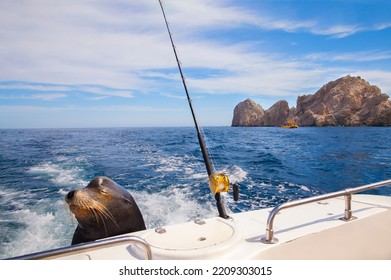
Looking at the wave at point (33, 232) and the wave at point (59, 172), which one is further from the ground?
the wave at point (59, 172)

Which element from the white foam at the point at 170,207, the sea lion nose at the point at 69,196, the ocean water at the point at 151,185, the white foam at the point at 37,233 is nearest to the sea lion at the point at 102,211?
the sea lion nose at the point at 69,196

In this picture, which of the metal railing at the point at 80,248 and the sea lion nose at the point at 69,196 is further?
the sea lion nose at the point at 69,196

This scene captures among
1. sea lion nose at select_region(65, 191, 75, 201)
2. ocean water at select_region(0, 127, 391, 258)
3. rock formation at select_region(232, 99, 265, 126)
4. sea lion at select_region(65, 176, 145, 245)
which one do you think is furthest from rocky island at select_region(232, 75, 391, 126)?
sea lion nose at select_region(65, 191, 75, 201)

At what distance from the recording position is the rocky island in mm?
81750

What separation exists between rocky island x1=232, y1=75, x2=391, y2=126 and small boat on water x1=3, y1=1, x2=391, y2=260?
90.7 meters

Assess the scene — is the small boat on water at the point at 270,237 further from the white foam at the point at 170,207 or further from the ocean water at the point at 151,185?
the white foam at the point at 170,207

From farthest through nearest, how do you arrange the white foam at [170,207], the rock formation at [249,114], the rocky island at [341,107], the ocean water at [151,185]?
the rock formation at [249,114], the rocky island at [341,107], the white foam at [170,207], the ocean water at [151,185]

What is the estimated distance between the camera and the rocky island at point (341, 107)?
8175 cm

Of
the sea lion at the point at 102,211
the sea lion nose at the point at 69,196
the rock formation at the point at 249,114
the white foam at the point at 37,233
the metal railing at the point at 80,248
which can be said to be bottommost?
the white foam at the point at 37,233

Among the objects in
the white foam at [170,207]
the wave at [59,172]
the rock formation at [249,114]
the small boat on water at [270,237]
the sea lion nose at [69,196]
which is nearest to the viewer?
the small boat on water at [270,237]

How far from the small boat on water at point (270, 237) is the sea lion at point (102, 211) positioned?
1067 millimetres

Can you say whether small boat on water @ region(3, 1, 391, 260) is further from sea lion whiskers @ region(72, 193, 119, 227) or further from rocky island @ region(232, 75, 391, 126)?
rocky island @ region(232, 75, 391, 126)
